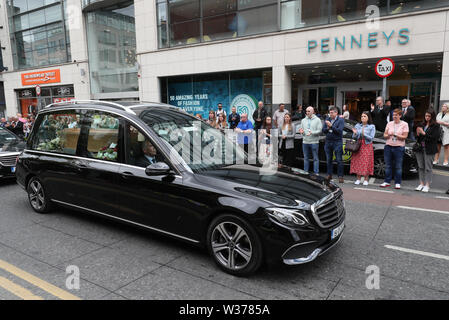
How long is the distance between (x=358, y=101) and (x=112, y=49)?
53.1 feet

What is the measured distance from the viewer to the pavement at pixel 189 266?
335 centimetres

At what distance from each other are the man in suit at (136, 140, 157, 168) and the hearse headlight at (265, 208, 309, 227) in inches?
65.7

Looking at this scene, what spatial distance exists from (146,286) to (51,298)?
88 cm

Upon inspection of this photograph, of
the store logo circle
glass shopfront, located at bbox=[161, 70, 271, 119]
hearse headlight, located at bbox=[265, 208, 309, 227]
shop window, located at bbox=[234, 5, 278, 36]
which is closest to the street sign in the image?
shop window, located at bbox=[234, 5, 278, 36]

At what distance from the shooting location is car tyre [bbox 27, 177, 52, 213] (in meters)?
5.75

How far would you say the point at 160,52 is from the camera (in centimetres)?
1909

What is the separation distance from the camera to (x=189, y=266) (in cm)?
390

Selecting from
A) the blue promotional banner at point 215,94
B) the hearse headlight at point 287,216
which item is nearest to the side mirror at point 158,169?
the hearse headlight at point 287,216

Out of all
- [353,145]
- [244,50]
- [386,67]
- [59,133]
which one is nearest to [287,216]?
[59,133]

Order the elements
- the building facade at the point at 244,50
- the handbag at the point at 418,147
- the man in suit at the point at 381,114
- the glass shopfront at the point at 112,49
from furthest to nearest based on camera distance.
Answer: the glass shopfront at the point at 112,49 → the building facade at the point at 244,50 → the man in suit at the point at 381,114 → the handbag at the point at 418,147

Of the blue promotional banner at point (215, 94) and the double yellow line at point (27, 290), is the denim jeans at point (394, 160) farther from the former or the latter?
the blue promotional banner at point (215, 94)

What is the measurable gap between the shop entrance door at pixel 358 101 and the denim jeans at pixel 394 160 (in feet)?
34.6

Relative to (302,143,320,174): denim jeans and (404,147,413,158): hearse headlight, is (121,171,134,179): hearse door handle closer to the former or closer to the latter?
(302,143,320,174): denim jeans

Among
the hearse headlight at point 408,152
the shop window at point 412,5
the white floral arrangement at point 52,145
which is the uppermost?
the shop window at point 412,5
